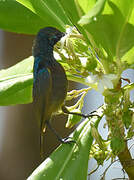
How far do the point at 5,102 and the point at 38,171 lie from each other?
31cm

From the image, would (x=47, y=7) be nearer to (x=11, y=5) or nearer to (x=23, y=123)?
(x=11, y=5)

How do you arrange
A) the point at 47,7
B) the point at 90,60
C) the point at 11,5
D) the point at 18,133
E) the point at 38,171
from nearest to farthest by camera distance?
the point at 90,60, the point at 38,171, the point at 47,7, the point at 11,5, the point at 18,133

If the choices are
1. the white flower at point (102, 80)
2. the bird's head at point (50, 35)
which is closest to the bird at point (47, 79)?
the bird's head at point (50, 35)

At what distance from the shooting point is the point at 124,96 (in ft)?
3.69

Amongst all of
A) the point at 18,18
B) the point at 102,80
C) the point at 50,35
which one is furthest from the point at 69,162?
the point at 18,18

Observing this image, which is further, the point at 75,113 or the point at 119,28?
the point at 75,113

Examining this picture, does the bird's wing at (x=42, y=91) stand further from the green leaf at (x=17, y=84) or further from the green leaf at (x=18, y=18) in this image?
the green leaf at (x=18, y=18)

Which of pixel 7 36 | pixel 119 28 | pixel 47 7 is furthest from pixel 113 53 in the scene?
pixel 7 36

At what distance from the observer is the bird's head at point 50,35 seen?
1.32 meters

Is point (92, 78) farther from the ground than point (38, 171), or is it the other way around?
point (92, 78)

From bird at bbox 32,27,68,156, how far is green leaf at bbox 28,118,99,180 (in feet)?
0.28

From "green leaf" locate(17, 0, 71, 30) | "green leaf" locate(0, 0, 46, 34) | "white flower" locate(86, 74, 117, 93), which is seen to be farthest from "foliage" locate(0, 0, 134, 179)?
"green leaf" locate(0, 0, 46, 34)

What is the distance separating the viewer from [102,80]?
108 cm

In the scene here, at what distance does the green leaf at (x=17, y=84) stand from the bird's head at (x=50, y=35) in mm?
143
